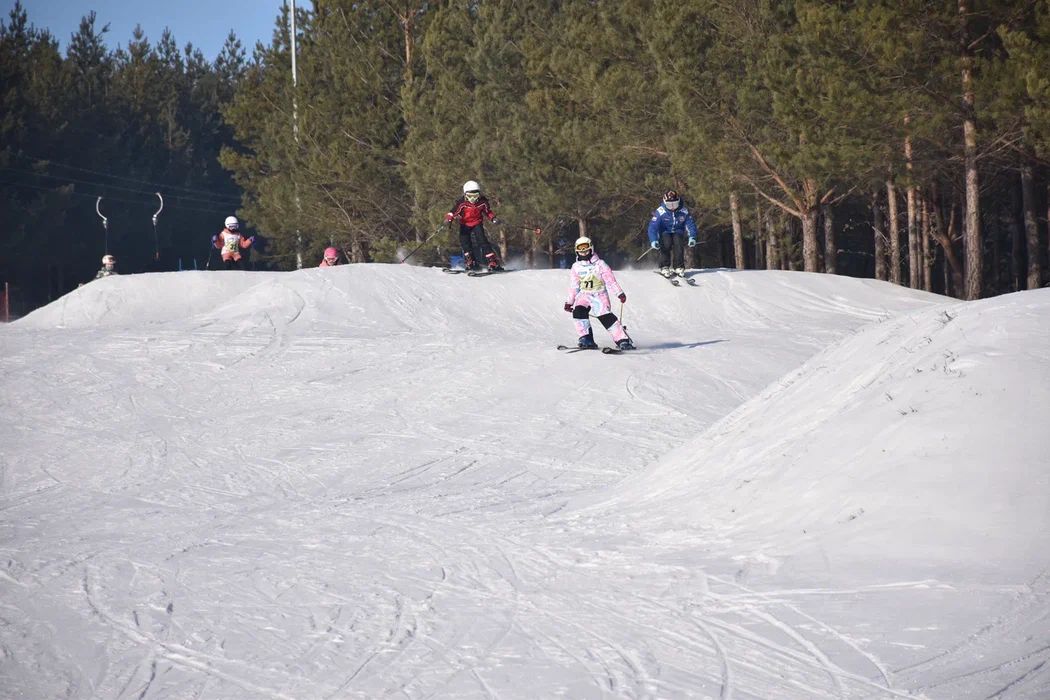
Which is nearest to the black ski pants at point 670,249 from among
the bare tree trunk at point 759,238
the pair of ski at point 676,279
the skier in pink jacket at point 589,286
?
the pair of ski at point 676,279

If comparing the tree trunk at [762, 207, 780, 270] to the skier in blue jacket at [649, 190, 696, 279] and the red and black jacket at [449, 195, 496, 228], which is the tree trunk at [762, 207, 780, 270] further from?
the red and black jacket at [449, 195, 496, 228]

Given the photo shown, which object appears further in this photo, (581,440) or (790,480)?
(581,440)

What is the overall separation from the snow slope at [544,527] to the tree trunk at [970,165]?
8692mm

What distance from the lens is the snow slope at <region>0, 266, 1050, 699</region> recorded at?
5312 millimetres

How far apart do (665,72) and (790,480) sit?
19120 mm

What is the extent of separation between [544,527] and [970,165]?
53.2 feet

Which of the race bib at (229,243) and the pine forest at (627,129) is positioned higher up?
the pine forest at (627,129)

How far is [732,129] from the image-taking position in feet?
83.6

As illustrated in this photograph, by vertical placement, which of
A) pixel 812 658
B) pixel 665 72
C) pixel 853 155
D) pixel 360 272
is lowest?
pixel 812 658

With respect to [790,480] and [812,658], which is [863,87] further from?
[812,658]

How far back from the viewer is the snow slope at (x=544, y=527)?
5312 millimetres

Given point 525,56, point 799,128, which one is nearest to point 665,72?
point 799,128

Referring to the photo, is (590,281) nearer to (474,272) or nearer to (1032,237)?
(474,272)

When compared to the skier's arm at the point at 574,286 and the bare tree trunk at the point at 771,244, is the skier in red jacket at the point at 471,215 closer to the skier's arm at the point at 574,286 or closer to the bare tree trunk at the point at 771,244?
the skier's arm at the point at 574,286
